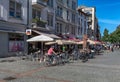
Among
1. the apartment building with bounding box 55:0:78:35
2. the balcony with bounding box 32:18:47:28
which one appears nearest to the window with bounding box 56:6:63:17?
the apartment building with bounding box 55:0:78:35

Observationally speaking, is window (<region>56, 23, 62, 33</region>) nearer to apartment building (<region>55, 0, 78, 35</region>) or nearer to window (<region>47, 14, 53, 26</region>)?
apartment building (<region>55, 0, 78, 35</region>)

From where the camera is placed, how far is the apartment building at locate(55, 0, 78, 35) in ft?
123

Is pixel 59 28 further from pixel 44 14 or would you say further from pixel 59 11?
pixel 44 14

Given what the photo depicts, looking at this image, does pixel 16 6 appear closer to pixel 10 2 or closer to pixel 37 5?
pixel 10 2

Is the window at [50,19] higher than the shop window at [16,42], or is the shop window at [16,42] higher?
the window at [50,19]

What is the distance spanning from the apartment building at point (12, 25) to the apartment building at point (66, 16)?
10928 millimetres

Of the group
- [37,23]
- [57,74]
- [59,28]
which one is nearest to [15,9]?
[37,23]

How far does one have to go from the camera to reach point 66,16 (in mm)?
40969

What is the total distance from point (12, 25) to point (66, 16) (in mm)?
18095

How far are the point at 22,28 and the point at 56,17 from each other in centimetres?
1094

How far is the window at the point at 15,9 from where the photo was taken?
24297mm

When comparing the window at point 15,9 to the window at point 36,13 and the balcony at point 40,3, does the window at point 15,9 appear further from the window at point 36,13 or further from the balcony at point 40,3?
the window at point 36,13

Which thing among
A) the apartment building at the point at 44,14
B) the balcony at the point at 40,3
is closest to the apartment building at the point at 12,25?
the balcony at the point at 40,3

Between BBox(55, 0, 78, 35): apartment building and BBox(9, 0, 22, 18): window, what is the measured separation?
11.1 metres
